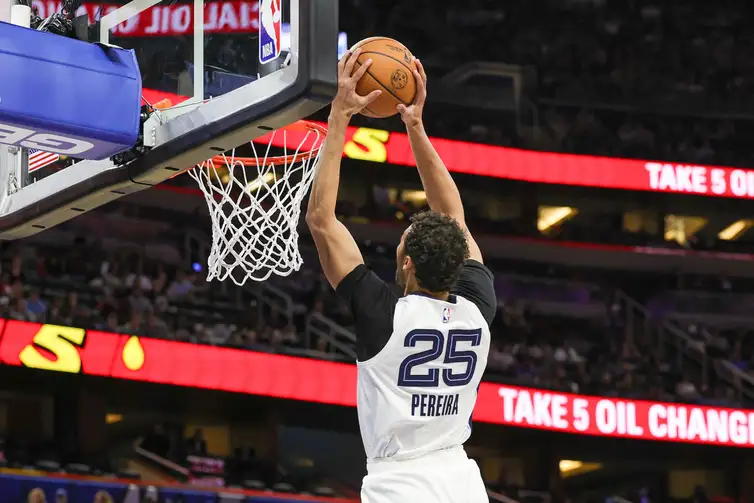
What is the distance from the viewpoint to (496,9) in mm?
23344

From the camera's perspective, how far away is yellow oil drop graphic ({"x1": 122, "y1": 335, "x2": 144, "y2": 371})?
41.2 feet

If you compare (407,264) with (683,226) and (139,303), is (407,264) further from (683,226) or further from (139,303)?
(683,226)

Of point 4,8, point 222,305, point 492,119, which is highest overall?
point 492,119

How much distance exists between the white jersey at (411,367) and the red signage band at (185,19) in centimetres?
146

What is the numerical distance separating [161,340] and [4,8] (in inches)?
330

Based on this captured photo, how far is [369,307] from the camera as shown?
10.2 ft

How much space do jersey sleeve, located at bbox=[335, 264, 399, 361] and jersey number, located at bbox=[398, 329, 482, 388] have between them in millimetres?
69

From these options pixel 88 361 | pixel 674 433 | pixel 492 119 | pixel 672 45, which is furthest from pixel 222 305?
pixel 672 45

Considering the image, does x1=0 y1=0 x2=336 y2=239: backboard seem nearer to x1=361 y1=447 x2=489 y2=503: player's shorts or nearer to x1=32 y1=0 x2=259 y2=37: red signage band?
x1=32 y1=0 x2=259 y2=37: red signage band

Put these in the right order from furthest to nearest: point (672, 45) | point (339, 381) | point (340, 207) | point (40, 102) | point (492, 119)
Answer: point (672, 45) < point (492, 119) < point (340, 207) < point (339, 381) < point (40, 102)

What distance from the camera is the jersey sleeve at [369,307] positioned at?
10.2ft

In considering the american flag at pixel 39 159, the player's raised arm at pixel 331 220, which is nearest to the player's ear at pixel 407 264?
the player's raised arm at pixel 331 220

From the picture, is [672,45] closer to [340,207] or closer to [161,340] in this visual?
[340,207]

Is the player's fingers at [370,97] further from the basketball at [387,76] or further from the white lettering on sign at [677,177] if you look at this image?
the white lettering on sign at [677,177]
